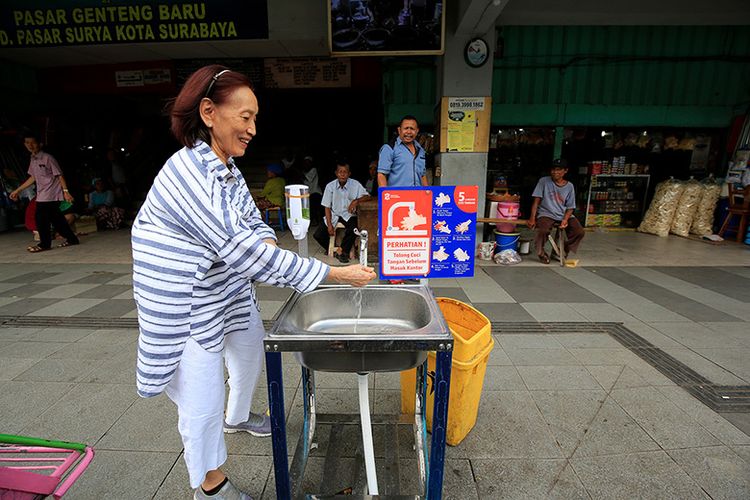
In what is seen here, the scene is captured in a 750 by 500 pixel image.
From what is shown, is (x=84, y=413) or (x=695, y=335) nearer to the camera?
(x=84, y=413)

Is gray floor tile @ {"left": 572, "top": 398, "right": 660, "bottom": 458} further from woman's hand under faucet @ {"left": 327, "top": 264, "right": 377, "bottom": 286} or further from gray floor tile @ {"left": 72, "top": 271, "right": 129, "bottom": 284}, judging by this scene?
gray floor tile @ {"left": 72, "top": 271, "right": 129, "bottom": 284}

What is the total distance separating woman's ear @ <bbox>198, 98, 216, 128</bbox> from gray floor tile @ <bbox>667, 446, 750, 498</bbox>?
2.86m

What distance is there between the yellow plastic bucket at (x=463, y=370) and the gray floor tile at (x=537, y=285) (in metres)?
2.38

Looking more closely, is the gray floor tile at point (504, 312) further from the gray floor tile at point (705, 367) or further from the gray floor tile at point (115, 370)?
the gray floor tile at point (115, 370)

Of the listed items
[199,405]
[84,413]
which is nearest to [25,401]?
[84,413]

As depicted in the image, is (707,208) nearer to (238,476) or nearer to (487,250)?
(487,250)

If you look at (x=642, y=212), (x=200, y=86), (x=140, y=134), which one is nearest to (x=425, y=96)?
(x=642, y=212)

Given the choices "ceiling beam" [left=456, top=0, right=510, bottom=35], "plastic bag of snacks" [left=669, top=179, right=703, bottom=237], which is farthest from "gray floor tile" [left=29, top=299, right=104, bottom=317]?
"plastic bag of snacks" [left=669, top=179, right=703, bottom=237]

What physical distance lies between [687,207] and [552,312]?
5838 millimetres

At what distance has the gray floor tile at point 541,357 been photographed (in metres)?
3.09

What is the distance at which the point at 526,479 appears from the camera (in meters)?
1.99

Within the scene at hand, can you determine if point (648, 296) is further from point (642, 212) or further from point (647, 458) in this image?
point (642, 212)

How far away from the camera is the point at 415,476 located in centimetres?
204

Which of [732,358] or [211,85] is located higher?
[211,85]
